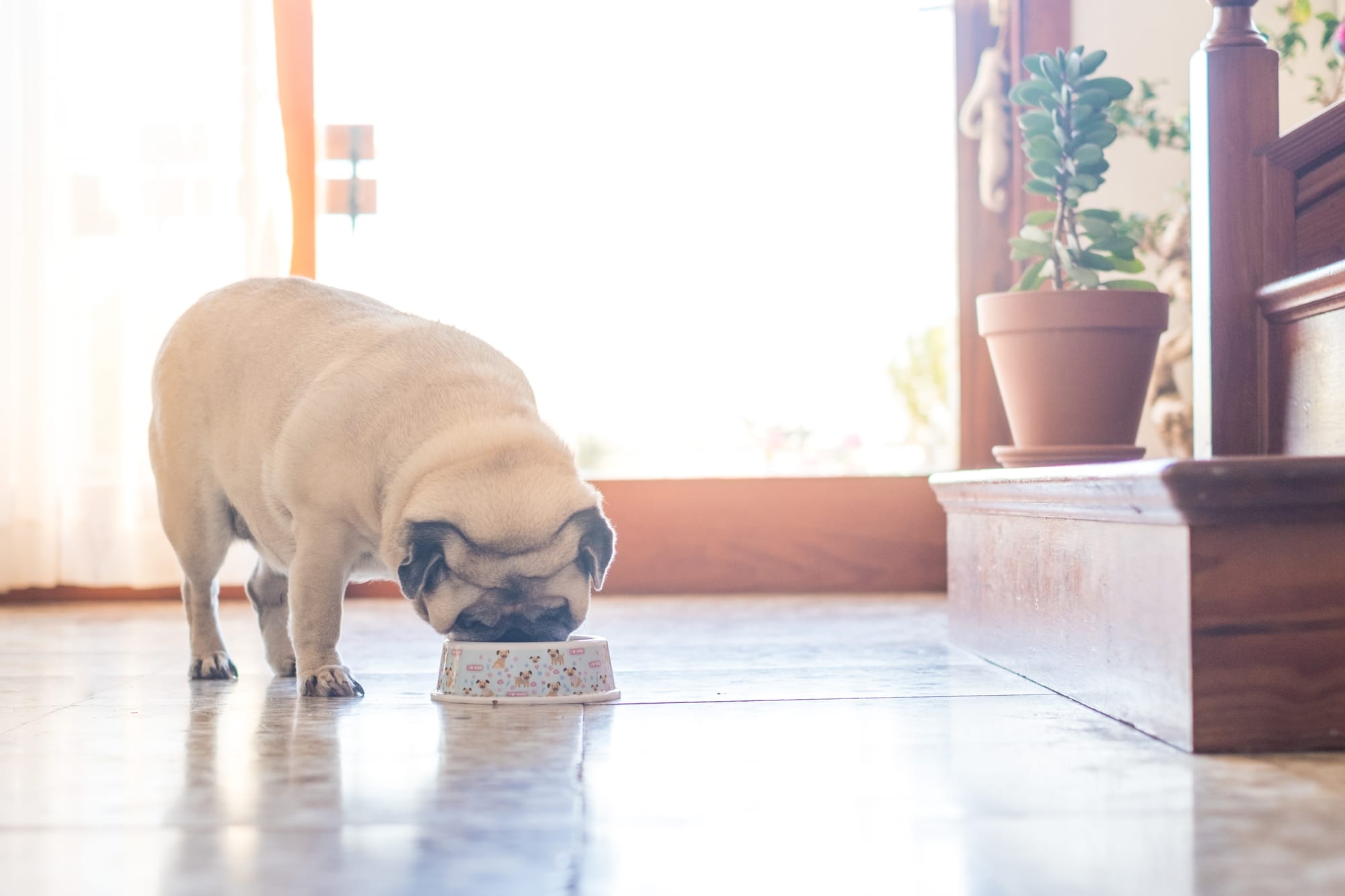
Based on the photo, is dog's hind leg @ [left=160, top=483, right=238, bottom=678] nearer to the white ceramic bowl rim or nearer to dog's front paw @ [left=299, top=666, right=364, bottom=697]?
dog's front paw @ [left=299, top=666, right=364, bottom=697]

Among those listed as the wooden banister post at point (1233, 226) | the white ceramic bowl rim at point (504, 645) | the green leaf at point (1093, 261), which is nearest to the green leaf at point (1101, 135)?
the green leaf at point (1093, 261)

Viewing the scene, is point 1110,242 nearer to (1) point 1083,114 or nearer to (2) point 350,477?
(1) point 1083,114

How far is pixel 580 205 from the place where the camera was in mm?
4355

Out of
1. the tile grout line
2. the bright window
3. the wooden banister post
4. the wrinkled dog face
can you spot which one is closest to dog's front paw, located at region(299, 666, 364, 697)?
the wrinkled dog face

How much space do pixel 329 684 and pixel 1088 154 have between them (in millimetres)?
2048

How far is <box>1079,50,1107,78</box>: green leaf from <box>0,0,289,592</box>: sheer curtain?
2.40 meters

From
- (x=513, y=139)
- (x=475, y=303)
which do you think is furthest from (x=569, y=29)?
(x=475, y=303)

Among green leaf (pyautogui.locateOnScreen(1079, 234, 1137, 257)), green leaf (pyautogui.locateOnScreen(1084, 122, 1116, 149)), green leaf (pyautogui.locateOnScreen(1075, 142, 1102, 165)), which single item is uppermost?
green leaf (pyautogui.locateOnScreen(1084, 122, 1116, 149))

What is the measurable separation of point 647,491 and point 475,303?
2.72 feet

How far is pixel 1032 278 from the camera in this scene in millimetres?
3115

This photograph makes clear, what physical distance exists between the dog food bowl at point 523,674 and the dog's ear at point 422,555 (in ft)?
0.43

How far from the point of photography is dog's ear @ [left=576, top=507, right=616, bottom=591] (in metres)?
2.05

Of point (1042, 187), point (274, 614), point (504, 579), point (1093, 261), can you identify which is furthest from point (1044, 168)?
point (274, 614)

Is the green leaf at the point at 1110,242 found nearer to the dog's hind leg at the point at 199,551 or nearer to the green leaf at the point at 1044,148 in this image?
the green leaf at the point at 1044,148
